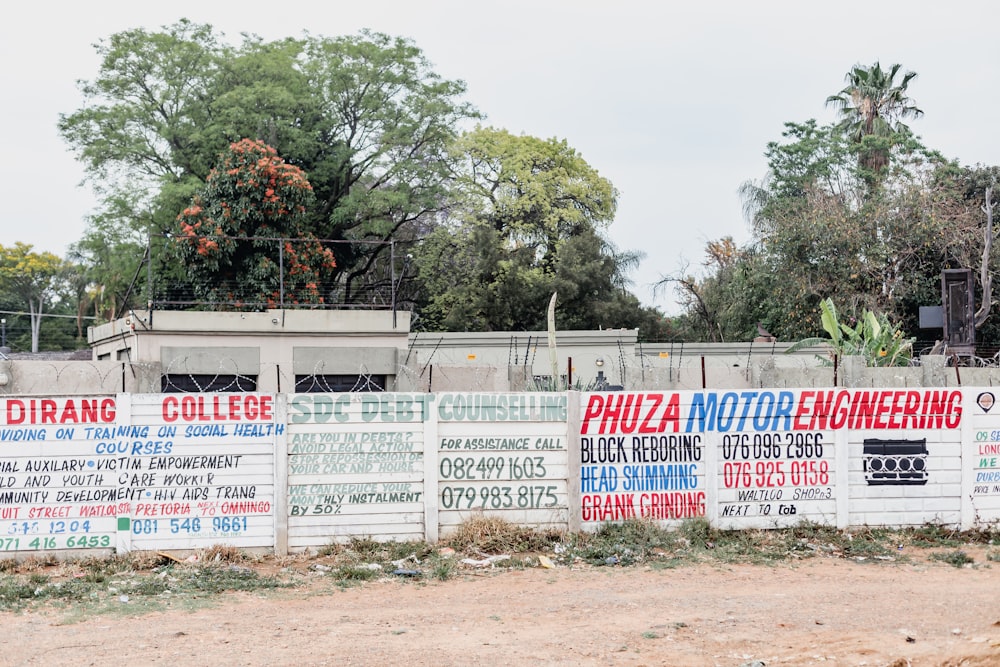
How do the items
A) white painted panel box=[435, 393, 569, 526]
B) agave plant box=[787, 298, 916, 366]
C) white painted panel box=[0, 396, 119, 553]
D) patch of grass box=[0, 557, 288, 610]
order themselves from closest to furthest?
patch of grass box=[0, 557, 288, 610] → white painted panel box=[0, 396, 119, 553] → white painted panel box=[435, 393, 569, 526] → agave plant box=[787, 298, 916, 366]

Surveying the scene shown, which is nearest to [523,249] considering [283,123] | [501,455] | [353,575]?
[283,123]

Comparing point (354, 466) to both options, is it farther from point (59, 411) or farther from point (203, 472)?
point (59, 411)

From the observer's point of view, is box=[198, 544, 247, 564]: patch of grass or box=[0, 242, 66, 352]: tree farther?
box=[0, 242, 66, 352]: tree

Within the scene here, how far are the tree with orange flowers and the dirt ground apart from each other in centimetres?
2290

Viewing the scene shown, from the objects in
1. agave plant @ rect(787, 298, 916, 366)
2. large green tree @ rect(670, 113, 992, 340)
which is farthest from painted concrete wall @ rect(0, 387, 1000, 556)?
large green tree @ rect(670, 113, 992, 340)

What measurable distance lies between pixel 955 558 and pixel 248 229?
25.9 m

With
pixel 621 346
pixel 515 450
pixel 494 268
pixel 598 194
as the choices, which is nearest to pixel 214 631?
pixel 515 450

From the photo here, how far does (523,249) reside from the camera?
40.6 m

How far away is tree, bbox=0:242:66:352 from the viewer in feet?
224

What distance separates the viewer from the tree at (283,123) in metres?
37.7

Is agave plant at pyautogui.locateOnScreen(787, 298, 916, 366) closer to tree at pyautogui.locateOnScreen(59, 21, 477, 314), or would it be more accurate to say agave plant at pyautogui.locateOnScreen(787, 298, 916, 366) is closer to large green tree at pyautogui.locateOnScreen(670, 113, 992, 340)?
large green tree at pyautogui.locateOnScreen(670, 113, 992, 340)

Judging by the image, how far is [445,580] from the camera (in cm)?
980

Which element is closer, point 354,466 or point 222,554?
point 222,554

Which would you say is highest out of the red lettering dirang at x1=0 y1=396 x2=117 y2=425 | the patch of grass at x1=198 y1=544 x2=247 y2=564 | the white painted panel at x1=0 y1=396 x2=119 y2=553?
the red lettering dirang at x1=0 y1=396 x2=117 y2=425
